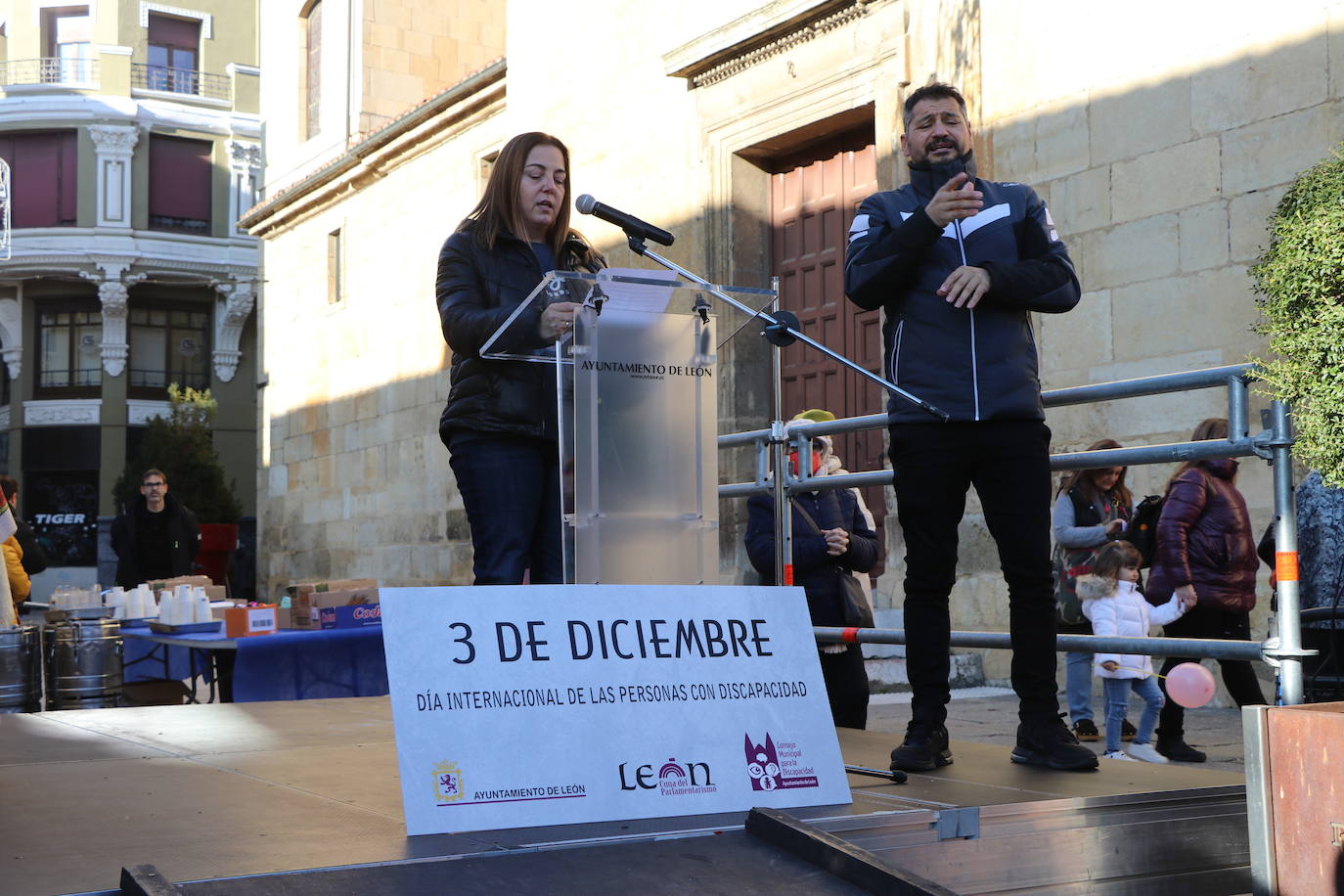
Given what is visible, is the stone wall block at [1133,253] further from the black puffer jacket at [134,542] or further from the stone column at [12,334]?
the stone column at [12,334]

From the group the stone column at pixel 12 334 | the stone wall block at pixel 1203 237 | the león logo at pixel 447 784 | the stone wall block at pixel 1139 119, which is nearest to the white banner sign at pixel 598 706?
the león logo at pixel 447 784

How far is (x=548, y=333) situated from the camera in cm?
335

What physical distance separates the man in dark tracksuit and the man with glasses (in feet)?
26.7

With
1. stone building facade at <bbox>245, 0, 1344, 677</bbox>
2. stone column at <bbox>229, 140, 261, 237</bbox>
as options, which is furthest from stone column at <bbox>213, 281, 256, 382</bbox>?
stone building facade at <bbox>245, 0, 1344, 677</bbox>

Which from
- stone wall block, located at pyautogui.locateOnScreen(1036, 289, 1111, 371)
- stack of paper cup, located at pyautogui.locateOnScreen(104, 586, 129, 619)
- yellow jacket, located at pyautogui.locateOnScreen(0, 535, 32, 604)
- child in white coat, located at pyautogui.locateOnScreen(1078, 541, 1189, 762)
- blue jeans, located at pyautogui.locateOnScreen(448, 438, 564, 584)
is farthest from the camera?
yellow jacket, located at pyautogui.locateOnScreen(0, 535, 32, 604)

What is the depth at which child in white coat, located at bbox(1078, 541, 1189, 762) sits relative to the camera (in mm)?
6164

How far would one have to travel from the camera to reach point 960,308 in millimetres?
3547

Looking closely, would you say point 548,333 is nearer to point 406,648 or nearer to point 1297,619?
point 406,648

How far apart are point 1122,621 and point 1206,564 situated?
46 cm

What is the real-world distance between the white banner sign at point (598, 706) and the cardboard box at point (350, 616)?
449cm

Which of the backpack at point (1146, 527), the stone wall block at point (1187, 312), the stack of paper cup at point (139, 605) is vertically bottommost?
the stack of paper cup at point (139, 605)

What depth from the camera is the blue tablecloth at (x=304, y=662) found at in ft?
22.7

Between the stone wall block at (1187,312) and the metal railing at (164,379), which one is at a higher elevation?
the metal railing at (164,379)

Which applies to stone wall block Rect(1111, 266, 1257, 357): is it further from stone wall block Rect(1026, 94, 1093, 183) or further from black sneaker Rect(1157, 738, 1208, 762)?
black sneaker Rect(1157, 738, 1208, 762)
